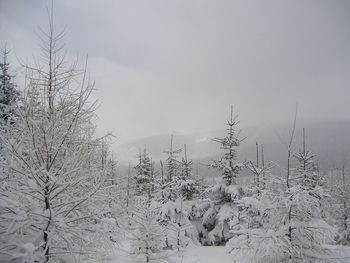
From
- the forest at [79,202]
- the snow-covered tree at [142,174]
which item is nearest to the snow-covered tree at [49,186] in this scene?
the forest at [79,202]

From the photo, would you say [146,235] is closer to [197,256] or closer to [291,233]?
[197,256]

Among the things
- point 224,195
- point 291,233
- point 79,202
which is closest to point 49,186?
point 79,202

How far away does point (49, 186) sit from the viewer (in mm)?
4000

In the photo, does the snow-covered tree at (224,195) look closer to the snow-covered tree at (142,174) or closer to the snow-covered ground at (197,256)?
the snow-covered ground at (197,256)

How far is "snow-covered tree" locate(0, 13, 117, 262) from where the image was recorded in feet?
11.4

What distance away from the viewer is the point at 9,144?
391 centimetres

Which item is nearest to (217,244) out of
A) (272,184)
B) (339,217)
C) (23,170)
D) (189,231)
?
(189,231)

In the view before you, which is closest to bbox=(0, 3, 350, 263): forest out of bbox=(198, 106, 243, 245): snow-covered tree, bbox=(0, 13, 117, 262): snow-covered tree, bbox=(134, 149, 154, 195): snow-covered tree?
bbox=(0, 13, 117, 262): snow-covered tree

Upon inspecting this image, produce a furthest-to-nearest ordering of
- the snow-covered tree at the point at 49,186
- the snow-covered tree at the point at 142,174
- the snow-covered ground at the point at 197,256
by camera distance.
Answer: the snow-covered tree at the point at 142,174
the snow-covered ground at the point at 197,256
the snow-covered tree at the point at 49,186

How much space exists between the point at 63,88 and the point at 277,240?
6.83 metres

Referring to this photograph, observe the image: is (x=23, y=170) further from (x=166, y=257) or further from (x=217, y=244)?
(x=217, y=244)

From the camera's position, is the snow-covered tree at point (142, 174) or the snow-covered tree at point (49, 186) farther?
the snow-covered tree at point (142, 174)

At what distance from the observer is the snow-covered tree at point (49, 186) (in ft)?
11.4

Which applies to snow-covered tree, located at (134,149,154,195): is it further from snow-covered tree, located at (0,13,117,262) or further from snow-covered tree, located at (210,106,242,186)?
snow-covered tree, located at (0,13,117,262)
